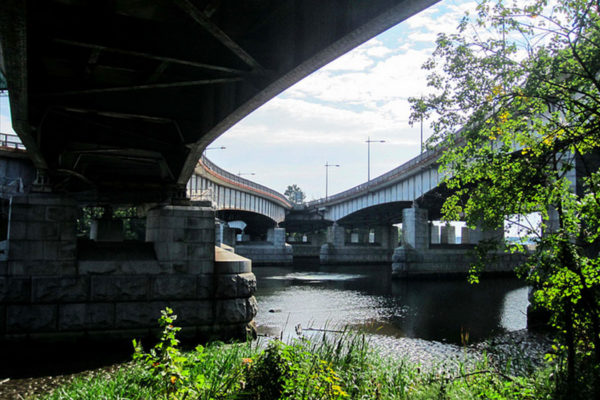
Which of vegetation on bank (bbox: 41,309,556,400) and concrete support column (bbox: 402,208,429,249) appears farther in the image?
concrete support column (bbox: 402,208,429,249)

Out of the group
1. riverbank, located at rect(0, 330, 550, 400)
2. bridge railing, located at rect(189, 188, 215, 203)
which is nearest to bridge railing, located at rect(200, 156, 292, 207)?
bridge railing, located at rect(189, 188, 215, 203)

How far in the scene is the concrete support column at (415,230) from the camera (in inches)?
1820

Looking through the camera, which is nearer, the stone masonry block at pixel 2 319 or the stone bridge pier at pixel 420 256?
the stone masonry block at pixel 2 319

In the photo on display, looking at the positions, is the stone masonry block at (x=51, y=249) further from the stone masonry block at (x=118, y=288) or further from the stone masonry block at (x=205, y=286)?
the stone masonry block at (x=205, y=286)

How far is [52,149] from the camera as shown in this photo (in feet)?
49.3

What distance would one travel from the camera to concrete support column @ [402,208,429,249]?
4622 cm

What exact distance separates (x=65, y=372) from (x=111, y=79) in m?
7.31

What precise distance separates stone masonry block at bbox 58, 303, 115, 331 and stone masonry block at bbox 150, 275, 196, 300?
123cm

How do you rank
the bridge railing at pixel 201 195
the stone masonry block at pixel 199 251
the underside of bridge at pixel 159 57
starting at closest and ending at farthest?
1. the underside of bridge at pixel 159 57
2. the stone masonry block at pixel 199 251
3. the bridge railing at pixel 201 195

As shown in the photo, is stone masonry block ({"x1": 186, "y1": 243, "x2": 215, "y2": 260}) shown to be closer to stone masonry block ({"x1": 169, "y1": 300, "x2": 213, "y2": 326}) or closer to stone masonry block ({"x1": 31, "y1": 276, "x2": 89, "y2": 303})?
stone masonry block ({"x1": 169, "y1": 300, "x2": 213, "y2": 326})

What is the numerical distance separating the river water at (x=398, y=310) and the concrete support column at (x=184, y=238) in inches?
141

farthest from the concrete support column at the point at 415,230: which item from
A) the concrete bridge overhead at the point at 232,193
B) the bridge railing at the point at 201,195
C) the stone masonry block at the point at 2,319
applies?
the stone masonry block at the point at 2,319

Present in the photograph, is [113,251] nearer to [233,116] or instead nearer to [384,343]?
[233,116]

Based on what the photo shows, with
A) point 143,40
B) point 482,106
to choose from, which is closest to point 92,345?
point 143,40
